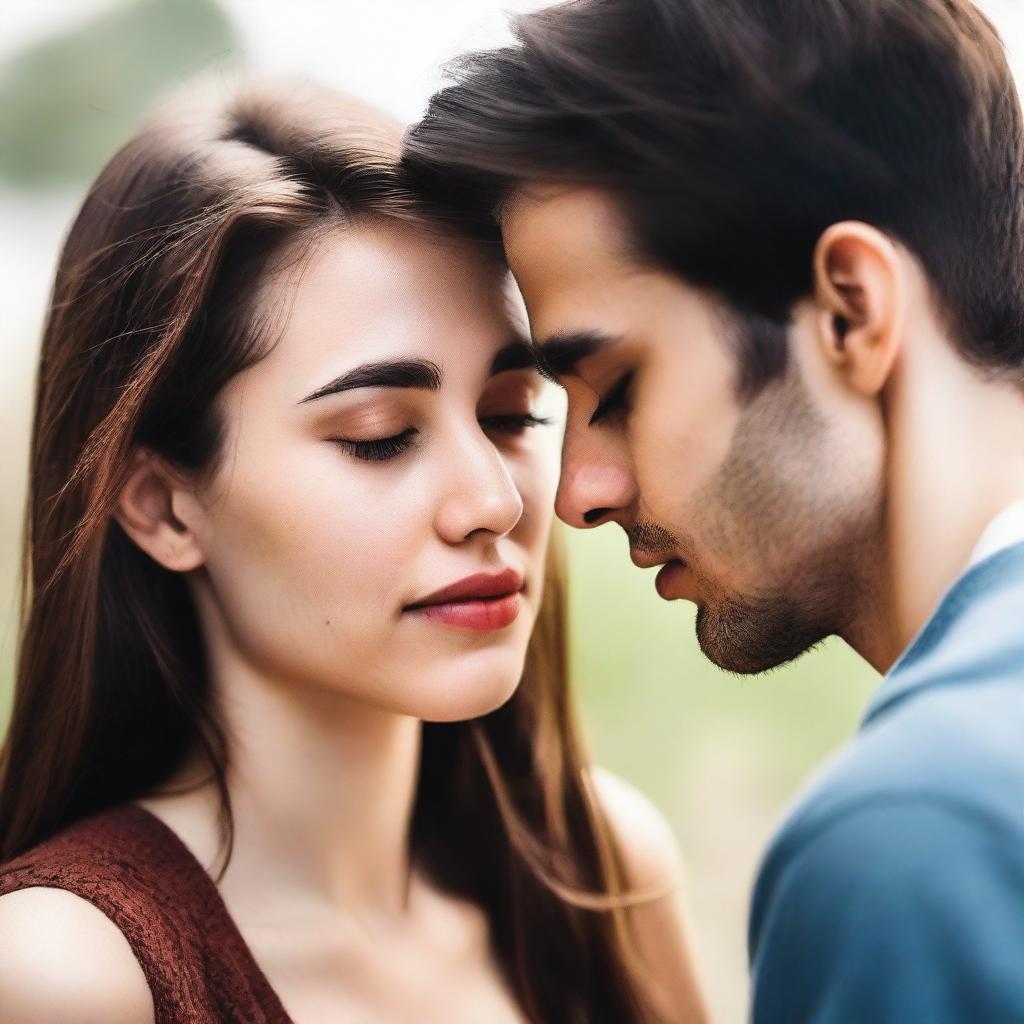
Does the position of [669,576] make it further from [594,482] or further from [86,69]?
[86,69]

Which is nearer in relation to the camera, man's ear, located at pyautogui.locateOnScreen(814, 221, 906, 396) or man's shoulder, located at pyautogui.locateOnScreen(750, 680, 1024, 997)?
man's shoulder, located at pyautogui.locateOnScreen(750, 680, 1024, 997)

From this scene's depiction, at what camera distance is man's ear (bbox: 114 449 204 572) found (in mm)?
1443

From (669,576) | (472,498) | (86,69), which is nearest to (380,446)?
(472,498)

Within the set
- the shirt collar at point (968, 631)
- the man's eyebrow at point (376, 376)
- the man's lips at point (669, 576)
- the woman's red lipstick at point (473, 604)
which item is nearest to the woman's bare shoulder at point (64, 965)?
the woman's red lipstick at point (473, 604)

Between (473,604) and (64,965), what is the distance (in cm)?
52

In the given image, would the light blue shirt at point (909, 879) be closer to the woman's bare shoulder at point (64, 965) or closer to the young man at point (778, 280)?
the young man at point (778, 280)

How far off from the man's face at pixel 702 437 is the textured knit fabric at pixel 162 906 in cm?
59

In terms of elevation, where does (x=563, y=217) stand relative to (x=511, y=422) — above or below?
above

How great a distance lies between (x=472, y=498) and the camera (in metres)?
1.34

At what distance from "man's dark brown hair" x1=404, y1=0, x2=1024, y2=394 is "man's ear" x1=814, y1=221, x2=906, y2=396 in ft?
0.15

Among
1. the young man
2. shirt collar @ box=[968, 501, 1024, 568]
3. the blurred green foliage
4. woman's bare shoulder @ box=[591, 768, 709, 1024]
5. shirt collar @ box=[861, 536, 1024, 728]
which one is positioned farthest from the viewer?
the blurred green foliage

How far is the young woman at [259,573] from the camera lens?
1.34m

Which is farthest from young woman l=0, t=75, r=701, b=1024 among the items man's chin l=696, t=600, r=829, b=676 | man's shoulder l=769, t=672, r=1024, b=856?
man's shoulder l=769, t=672, r=1024, b=856

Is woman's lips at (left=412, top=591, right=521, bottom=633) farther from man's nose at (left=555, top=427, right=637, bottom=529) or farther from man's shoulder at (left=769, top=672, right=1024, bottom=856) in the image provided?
man's shoulder at (left=769, top=672, right=1024, bottom=856)
